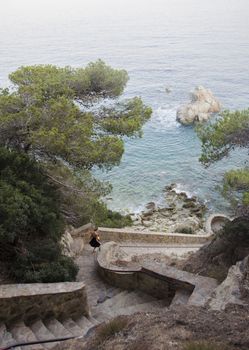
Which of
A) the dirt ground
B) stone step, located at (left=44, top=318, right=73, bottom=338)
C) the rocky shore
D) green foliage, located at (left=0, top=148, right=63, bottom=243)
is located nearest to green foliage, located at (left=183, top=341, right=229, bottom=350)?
the dirt ground

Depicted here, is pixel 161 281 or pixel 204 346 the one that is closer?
pixel 204 346

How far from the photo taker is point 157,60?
74.3 metres

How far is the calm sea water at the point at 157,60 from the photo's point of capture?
36.0 meters

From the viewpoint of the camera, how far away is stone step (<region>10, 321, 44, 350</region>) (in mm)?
7358

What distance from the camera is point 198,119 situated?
156ft

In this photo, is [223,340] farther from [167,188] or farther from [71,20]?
[71,20]

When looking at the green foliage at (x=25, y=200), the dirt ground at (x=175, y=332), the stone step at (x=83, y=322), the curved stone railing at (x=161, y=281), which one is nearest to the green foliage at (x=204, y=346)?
the dirt ground at (x=175, y=332)

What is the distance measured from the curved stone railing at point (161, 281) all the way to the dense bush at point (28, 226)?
1.63 meters

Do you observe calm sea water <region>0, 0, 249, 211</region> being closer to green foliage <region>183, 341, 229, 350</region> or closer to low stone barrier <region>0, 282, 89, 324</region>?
low stone barrier <region>0, 282, 89, 324</region>

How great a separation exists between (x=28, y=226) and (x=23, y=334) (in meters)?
3.60

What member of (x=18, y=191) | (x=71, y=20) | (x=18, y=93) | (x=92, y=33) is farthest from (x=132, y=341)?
(x=71, y=20)

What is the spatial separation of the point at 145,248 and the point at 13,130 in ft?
26.6

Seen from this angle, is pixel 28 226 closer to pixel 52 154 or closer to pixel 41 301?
pixel 41 301

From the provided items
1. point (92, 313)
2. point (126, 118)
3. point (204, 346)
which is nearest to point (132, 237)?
point (126, 118)
